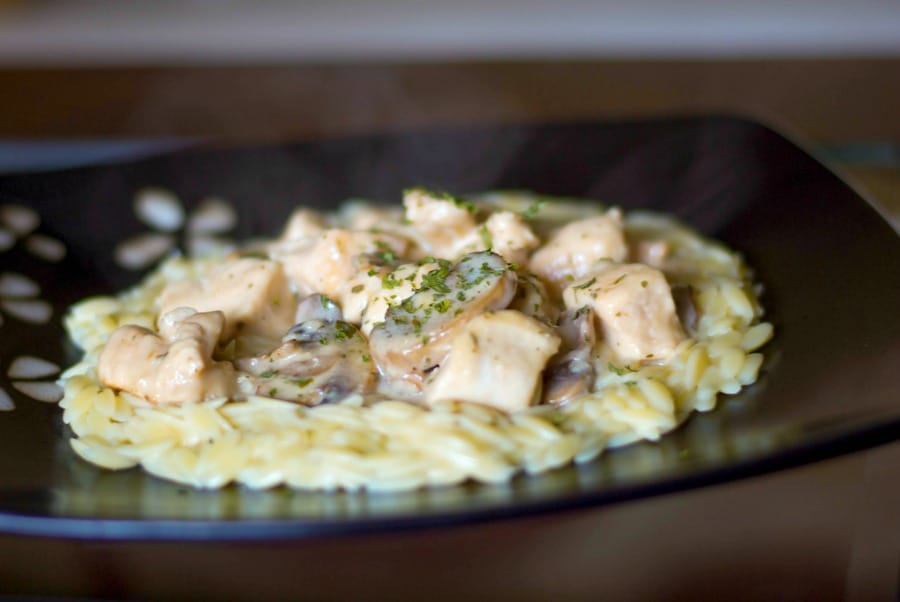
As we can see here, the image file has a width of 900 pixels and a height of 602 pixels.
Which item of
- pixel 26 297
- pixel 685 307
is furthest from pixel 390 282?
pixel 26 297

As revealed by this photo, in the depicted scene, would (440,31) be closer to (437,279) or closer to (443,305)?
(437,279)

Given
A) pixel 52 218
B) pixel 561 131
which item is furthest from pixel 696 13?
pixel 52 218

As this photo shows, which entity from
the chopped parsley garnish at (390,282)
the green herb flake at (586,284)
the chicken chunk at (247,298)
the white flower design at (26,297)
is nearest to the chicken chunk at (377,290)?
the chopped parsley garnish at (390,282)

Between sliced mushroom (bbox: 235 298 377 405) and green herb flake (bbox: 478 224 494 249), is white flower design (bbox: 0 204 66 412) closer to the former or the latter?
sliced mushroom (bbox: 235 298 377 405)

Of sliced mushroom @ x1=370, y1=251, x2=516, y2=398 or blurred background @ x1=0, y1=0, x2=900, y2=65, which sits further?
blurred background @ x1=0, y1=0, x2=900, y2=65

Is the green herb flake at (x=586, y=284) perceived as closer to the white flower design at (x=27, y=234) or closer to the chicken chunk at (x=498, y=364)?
the chicken chunk at (x=498, y=364)

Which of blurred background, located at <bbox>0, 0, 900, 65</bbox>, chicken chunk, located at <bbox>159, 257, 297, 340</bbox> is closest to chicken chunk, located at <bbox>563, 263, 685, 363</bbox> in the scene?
chicken chunk, located at <bbox>159, 257, 297, 340</bbox>

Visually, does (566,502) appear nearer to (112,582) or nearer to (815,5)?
(112,582)

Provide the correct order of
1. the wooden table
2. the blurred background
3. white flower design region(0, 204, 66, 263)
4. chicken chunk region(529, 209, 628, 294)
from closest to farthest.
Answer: the wooden table, chicken chunk region(529, 209, 628, 294), white flower design region(0, 204, 66, 263), the blurred background
